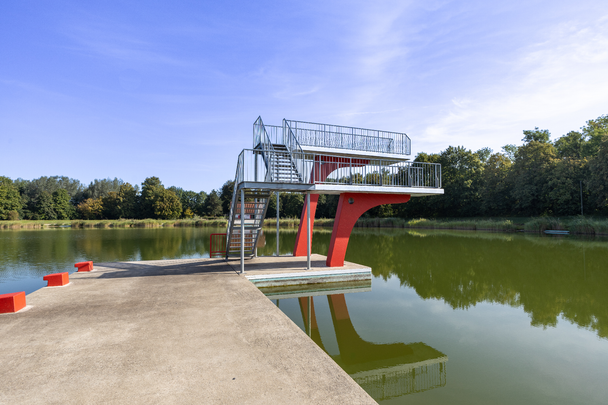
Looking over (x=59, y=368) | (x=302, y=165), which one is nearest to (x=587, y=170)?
(x=302, y=165)

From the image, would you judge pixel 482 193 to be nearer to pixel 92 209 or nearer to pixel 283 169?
pixel 283 169

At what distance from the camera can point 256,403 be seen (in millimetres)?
3242

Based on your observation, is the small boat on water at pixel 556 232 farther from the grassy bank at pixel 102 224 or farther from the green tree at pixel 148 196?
the green tree at pixel 148 196

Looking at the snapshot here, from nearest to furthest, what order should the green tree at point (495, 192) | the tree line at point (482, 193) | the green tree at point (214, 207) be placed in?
1. the tree line at point (482, 193)
2. the green tree at point (495, 192)
3. the green tree at point (214, 207)

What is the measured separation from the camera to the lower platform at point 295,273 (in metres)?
10.5

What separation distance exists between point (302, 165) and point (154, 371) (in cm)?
875

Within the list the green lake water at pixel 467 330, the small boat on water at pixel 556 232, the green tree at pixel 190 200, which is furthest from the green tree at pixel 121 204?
the small boat on water at pixel 556 232

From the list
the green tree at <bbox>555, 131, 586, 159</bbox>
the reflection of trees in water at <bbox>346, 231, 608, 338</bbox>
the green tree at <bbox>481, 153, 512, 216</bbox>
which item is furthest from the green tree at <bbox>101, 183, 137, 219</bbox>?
the green tree at <bbox>555, 131, 586, 159</bbox>

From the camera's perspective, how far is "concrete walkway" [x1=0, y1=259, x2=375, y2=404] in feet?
11.3

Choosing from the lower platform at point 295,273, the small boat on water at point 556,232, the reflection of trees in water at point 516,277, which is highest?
the lower platform at point 295,273

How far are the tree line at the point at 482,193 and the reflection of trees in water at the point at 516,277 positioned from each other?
22.8 meters

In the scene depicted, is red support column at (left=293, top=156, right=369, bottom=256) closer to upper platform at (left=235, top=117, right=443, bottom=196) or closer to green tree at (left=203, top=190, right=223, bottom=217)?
upper platform at (left=235, top=117, right=443, bottom=196)

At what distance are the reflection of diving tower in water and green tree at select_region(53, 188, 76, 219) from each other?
85.7m

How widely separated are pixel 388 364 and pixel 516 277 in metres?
10.2
